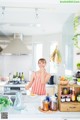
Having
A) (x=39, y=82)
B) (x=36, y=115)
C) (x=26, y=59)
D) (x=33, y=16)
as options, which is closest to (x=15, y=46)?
(x=26, y=59)

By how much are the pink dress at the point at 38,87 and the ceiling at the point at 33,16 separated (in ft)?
3.25

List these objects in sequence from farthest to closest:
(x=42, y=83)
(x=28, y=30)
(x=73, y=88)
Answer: (x=28, y=30) < (x=42, y=83) < (x=73, y=88)

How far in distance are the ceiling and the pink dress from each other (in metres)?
0.99

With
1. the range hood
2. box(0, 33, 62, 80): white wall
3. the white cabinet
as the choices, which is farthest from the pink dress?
the range hood

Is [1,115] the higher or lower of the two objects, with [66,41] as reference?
lower

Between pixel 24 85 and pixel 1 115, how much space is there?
1.16 metres

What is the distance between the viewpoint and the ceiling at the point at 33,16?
3168 millimetres

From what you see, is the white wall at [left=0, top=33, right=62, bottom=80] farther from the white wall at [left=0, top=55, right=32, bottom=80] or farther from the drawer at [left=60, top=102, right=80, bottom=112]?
the drawer at [left=60, top=102, right=80, bottom=112]

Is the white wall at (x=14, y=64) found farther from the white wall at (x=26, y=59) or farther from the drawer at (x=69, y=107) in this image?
the drawer at (x=69, y=107)

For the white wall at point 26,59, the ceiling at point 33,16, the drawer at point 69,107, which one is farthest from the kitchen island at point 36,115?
the ceiling at point 33,16

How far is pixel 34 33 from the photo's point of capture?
3.81 meters

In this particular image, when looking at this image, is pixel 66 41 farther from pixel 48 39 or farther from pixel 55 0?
pixel 55 0

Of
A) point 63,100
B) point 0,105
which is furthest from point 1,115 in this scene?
point 63,100

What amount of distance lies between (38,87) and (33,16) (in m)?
1.37
